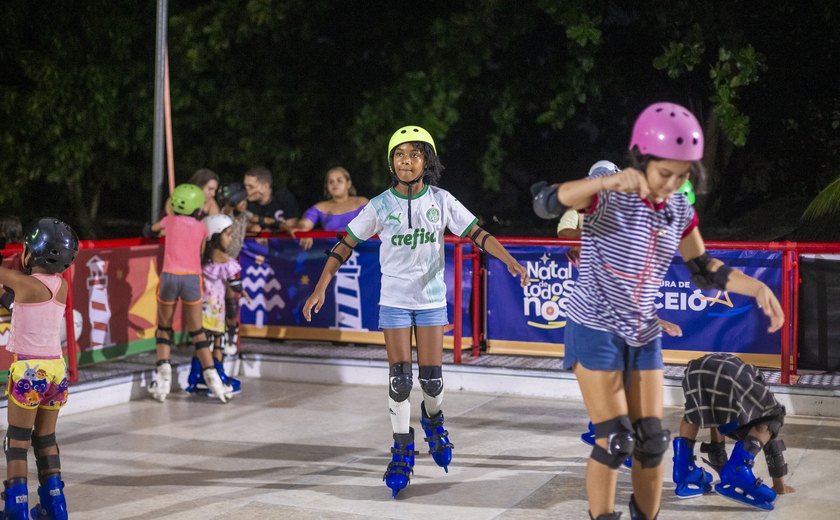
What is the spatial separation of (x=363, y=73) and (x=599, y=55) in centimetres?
364

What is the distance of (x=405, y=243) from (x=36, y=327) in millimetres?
2124

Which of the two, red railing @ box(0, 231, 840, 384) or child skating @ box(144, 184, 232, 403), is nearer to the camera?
red railing @ box(0, 231, 840, 384)

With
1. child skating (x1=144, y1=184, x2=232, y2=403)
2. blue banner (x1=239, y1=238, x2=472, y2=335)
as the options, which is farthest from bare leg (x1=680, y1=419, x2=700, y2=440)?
child skating (x1=144, y1=184, x2=232, y2=403)

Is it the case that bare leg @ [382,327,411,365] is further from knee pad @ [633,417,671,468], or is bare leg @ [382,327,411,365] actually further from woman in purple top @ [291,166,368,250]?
woman in purple top @ [291,166,368,250]

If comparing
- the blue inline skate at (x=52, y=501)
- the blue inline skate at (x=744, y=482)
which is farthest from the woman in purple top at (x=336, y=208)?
the blue inline skate at (x=744, y=482)

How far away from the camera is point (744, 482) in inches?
229

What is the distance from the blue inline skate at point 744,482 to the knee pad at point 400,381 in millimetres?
1860

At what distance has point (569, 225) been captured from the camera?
23.6ft

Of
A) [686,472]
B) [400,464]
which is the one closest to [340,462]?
[400,464]

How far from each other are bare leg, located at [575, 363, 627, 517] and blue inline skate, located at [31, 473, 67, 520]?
285 centimetres

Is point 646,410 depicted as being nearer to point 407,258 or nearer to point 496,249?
point 496,249

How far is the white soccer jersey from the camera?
6.36 m

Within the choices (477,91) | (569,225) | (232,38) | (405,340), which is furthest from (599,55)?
(405,340)

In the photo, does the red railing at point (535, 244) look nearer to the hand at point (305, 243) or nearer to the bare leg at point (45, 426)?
the hand at point (305, 243)
